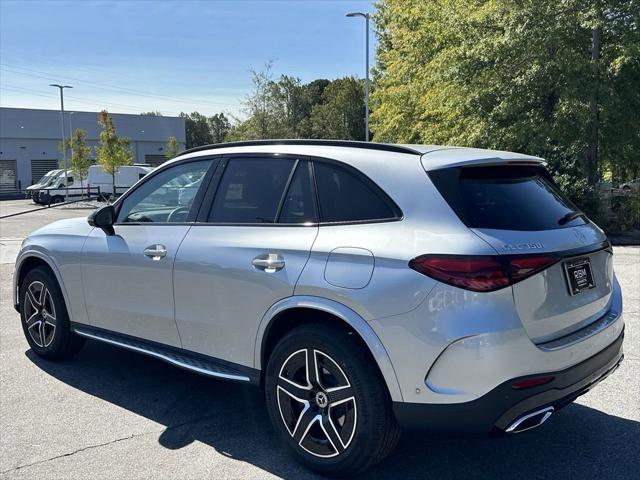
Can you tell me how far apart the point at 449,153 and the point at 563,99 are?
528 inches

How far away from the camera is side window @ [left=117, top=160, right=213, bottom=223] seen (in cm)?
415

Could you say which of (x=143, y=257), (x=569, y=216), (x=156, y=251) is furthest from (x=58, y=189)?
(x=569, y=216)

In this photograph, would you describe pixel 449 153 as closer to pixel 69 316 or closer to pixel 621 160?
pixel 69 316

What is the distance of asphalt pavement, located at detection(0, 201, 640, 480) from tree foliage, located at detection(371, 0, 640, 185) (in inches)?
460

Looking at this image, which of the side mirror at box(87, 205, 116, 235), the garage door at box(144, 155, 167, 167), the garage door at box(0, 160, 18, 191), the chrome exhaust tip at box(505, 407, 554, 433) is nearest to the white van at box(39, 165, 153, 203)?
the garage door at box(0, 160, 18, 191)

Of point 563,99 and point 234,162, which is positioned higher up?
point 563,99

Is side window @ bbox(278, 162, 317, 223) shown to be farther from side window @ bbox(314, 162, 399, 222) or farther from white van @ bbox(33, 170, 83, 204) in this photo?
white van @ bbox(33, 170, 83, 204)

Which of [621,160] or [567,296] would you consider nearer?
[567,296]

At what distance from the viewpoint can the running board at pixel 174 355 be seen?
3.68 metres

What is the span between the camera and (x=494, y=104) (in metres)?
16.8

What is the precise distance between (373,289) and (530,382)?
2.76ft

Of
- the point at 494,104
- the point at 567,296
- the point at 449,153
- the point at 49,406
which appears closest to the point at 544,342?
the point at 567,296

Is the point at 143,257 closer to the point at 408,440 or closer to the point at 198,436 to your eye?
the point at 198,436

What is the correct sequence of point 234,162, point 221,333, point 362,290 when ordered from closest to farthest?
point 362,290 → point 221,333 → point 234,162
